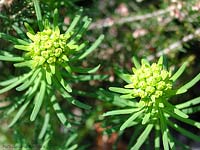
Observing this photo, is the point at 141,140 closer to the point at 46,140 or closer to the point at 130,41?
the point at 46,140

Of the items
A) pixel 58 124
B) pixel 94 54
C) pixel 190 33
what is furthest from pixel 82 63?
pixel 190 33

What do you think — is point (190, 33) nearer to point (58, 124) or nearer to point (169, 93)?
point (169, 93)

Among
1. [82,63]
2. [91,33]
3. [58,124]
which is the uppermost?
[91,33]

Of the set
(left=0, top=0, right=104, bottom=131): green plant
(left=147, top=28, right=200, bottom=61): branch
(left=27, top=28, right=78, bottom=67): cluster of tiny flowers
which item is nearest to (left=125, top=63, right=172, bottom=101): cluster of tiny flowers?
(left=0, top=0, right=104, bottom=131): green plant

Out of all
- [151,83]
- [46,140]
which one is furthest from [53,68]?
[46,140]

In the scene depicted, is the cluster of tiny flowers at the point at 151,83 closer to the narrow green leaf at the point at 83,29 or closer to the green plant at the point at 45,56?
the green plant at the point at 45,56
